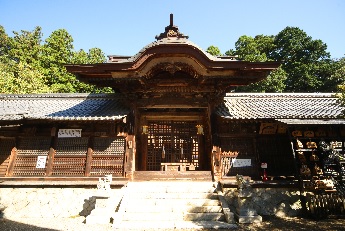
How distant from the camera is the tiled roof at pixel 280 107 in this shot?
10.0m

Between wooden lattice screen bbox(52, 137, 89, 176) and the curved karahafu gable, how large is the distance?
9.59ft

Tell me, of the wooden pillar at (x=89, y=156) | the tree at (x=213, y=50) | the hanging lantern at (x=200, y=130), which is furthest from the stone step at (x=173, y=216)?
the tree at (x=213, y=50)

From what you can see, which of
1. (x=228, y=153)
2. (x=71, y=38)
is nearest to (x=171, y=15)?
(x=228, y=153)

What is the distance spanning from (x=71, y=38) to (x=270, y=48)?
3290cm

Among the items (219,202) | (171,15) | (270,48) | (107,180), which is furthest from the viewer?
(270,48)

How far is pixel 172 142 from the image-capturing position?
38.9 feet

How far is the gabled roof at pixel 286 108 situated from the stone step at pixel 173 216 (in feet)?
13.9

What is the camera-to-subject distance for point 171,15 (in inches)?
471

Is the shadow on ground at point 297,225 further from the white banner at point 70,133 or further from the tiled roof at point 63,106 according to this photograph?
the white banner at point 70,133

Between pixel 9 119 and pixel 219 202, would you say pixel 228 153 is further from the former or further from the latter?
pixel 9 119

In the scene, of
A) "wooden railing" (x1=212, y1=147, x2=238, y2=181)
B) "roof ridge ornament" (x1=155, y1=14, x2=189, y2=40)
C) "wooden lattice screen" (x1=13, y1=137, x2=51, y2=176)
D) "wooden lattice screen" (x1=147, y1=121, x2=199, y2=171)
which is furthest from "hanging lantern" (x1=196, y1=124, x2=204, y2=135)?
"wooden lattice screen" (x1=13, y1=137, x2=51, y2=176)

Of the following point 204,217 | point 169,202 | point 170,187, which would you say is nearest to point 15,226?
point 169,202

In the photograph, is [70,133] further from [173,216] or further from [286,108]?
[286,108]

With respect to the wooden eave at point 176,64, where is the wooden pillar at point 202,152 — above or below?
below
